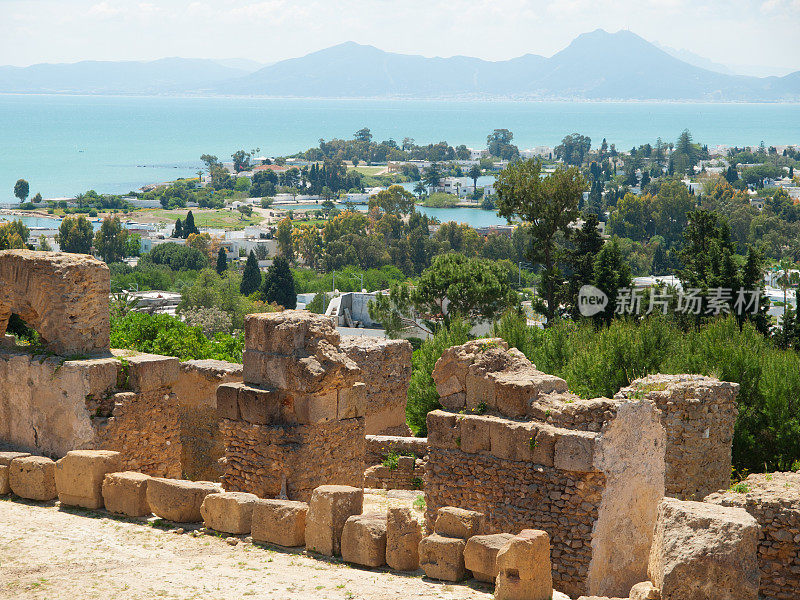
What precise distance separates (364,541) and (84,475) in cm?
372

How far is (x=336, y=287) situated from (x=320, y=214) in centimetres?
7666

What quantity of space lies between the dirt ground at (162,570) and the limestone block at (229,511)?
0.17 meters

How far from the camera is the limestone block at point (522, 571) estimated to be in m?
7.62

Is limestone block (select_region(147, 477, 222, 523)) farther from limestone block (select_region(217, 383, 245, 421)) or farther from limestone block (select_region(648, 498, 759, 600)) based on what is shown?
limestone block (select_region(648, 498, 759, 600))

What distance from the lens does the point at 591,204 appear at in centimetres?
14375

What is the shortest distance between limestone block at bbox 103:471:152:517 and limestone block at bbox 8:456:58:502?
90 cm

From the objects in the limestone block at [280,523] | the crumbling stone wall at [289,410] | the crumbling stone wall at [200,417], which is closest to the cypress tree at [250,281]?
the crumbling stone wall at [200,417]

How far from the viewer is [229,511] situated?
Result: 380 inches

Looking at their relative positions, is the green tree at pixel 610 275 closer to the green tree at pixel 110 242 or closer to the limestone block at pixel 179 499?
the limestone block at pixel 179 499

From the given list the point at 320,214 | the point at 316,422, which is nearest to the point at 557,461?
the point at 316,422

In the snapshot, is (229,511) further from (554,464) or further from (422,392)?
(422,392)

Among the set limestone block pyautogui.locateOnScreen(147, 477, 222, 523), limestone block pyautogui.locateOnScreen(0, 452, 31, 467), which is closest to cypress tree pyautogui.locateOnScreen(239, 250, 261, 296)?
limestone block pyautogui.locateOnScreen(0, 452, 31, 467)

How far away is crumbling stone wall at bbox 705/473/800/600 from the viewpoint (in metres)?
9.98

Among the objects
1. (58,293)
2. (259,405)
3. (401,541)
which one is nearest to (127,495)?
(259,405)
